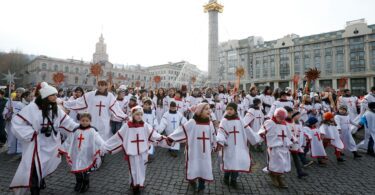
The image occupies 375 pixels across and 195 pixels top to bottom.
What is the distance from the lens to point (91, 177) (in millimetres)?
5277

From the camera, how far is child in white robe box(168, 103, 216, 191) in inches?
179

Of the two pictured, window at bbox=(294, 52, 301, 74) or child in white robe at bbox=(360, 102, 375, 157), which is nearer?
child in white robe at bbox=(360, 102, 375, 157)

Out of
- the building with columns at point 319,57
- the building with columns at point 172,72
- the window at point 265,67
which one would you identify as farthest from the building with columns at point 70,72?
the window at point 265,67

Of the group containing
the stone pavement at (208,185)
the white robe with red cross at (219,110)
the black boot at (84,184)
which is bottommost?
the stone pavement at (208,185)

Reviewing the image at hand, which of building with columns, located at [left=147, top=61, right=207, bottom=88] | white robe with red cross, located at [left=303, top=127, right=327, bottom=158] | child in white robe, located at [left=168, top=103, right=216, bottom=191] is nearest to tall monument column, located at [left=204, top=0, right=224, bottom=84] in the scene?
white robe with red cross, located at [left=303, top=127, right=327, bottom=158]

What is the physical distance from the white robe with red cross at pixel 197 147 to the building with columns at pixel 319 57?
163 ft

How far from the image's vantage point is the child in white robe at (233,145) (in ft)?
15.6

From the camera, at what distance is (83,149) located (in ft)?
15.0

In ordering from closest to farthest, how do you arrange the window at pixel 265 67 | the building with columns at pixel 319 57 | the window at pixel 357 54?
1. the building with columns at pixel 319 57
2. the window at pixel 357 54
3. the window at pixel 265 67

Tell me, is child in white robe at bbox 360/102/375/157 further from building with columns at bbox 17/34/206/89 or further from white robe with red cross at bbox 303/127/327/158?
building with columns at bbox 17/34/206/89


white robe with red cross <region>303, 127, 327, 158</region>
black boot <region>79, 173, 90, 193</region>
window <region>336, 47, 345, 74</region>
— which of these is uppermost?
window <region>336, 47, 345, 74</region>

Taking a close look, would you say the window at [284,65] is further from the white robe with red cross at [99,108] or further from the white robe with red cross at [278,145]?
the white robe with red cross at [99,108]

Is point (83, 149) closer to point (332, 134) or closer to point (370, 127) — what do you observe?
point (332, 134)

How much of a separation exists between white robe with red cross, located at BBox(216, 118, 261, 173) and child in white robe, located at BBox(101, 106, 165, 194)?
1390 millimetres
